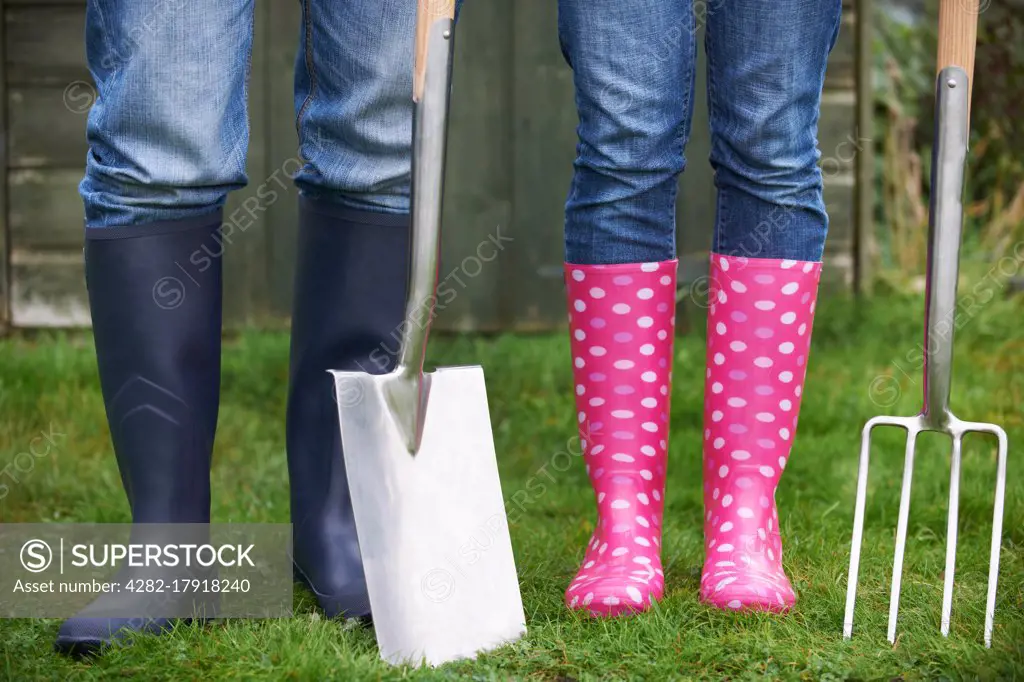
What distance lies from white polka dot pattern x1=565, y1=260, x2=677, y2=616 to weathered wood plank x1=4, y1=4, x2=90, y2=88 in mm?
2258

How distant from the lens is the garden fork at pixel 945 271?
121 centimetres

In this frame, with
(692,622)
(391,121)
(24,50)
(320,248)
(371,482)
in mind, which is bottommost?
(692,622)

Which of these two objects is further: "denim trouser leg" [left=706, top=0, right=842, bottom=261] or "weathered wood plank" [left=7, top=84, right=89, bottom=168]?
"weathered wood plank" [left=7, top=84, right=89, bottom=168]

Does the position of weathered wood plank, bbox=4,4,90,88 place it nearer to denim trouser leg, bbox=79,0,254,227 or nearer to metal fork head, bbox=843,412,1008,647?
denim trouser leg, bbox=79,0,254,227

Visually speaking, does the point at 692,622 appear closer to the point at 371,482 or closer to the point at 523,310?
the point at 371,482

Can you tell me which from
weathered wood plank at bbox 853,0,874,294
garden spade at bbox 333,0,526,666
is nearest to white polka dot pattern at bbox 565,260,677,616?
garden spade at bbox 333,0,526,666

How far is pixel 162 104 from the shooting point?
45.6 inches

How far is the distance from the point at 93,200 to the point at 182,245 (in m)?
0.10

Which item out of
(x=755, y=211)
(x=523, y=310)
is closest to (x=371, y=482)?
(x=755, y=211)

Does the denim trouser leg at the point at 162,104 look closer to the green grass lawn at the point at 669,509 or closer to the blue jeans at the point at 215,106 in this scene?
the blue jeans at the point at 215,106

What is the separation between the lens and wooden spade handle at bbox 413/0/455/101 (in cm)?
118

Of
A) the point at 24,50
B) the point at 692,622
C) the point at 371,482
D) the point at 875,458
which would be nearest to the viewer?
the point at 371,482

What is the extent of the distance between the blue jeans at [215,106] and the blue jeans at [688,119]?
8.5 inches

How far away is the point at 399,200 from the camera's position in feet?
4.40
